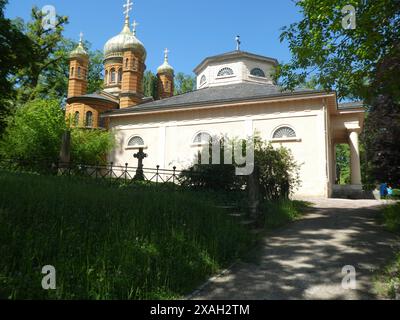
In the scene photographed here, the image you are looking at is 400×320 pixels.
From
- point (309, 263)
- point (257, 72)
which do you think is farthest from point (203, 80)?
point (309, 263)

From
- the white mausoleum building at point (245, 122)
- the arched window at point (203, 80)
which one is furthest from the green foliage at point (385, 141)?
the arched window at point (203, 80)

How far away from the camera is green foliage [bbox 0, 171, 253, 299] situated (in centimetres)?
390

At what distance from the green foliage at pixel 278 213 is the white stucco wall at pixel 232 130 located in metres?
6.50

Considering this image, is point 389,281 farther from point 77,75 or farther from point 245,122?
point 77,75

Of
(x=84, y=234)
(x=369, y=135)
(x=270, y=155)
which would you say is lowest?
(x=84, y=234)

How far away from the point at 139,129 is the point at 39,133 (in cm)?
690

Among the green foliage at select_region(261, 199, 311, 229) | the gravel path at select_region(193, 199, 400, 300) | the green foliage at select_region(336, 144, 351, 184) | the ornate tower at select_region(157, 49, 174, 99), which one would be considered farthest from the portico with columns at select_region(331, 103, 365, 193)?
the green foliage at select_region(336, 144, 351, 184)


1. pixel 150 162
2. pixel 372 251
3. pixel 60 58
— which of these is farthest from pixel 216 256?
pixel 60 58

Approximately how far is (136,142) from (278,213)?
16585 millimetres

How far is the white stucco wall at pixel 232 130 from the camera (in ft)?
Answer: 61.4

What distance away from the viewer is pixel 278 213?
32.5 ft

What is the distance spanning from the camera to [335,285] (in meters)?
4.88

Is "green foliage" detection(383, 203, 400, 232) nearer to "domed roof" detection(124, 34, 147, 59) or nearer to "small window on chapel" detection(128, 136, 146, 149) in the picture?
"small window on chapel" detection(128, 136, 146, 149)
